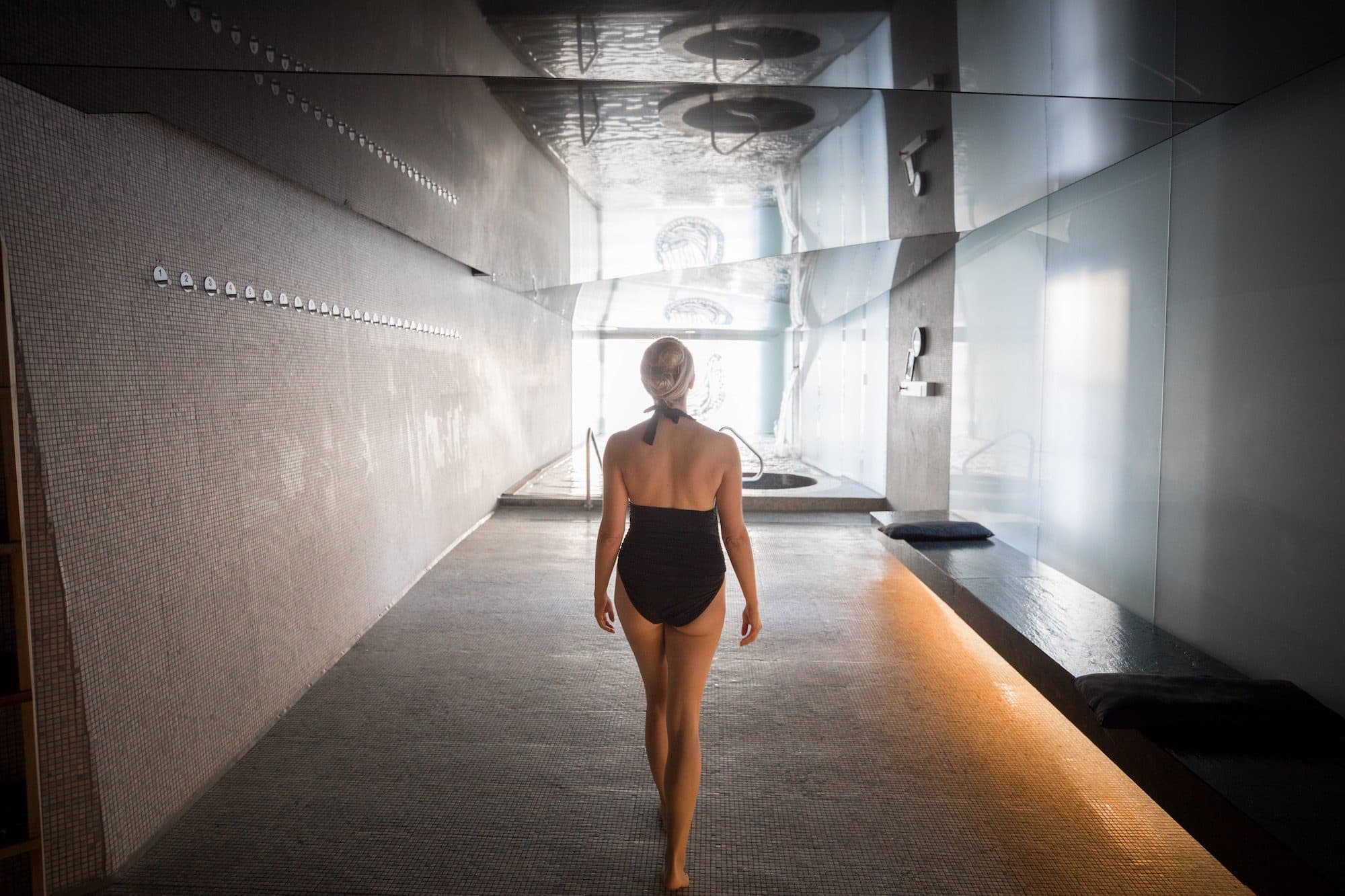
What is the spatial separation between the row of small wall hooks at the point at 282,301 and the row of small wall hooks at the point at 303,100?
2.36 feet

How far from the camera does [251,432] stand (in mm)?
3492

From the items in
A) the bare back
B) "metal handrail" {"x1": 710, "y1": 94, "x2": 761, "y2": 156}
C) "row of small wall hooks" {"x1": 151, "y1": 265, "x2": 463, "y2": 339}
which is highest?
"metal handrail" {"x1": 710, "y1": 94, "x2": 761, "y2": 156}

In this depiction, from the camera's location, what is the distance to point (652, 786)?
3072 millimetres

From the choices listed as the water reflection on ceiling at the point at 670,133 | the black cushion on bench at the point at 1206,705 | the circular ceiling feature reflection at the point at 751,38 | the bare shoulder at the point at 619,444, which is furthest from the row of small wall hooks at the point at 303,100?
the black cushion on bench at the point at 1206,705

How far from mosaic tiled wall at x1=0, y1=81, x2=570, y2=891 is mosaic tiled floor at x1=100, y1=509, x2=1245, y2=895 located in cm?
27

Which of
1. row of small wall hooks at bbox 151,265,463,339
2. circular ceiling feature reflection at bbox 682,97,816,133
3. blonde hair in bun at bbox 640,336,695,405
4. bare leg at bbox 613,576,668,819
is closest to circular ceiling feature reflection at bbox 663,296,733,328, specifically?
row of small wall hooks at bbox 151,265,463,339

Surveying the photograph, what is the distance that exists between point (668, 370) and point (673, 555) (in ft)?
1.85

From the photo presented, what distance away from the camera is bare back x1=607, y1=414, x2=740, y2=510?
8.43 ft

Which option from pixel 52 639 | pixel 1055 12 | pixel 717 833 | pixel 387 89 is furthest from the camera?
pixel 387 89

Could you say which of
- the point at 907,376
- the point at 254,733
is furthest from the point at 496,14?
the point at 907,376

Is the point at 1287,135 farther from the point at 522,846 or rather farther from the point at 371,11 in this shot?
the point at 522,846

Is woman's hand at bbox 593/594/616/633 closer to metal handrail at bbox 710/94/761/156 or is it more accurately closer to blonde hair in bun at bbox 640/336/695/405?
blonde hair in bun at bbox 640/336/695/405

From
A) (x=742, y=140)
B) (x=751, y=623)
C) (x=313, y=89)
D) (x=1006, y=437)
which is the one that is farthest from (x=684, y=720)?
(x=1006, y=437)

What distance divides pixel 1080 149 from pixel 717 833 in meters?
3.26
